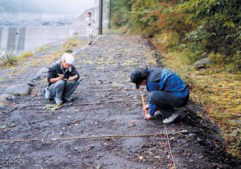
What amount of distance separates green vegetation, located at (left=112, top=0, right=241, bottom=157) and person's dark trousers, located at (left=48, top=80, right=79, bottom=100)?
2511 millimetres

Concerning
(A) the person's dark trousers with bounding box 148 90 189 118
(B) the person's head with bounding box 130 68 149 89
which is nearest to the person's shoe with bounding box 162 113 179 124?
(A) the person's dark trousers with bounding box 148 90 189 118

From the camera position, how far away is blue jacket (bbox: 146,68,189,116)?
4.26 m

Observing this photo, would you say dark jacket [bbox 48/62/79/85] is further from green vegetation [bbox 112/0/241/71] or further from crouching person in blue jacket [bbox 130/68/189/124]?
green vegetation [bbox 112/0/241/71]

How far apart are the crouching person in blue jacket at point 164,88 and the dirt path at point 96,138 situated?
0.82 feet

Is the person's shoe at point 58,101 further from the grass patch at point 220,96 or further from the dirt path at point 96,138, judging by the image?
the grass patch at point 220,96

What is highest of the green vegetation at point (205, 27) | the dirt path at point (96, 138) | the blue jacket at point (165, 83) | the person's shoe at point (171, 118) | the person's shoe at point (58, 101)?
the green vegetation at point (205, 27)

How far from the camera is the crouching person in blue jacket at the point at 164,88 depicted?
424 cm

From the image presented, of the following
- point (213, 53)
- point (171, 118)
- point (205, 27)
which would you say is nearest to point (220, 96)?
point (171, 118)

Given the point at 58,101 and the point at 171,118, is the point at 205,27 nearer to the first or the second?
the point at 171,118

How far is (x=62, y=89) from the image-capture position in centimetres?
590

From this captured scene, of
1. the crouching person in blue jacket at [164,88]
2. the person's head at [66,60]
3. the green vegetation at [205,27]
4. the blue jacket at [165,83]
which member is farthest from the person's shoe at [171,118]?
the person's head at [66,60]

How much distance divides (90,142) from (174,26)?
9.36 metres

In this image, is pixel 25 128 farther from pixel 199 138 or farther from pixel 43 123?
pixel 199 138

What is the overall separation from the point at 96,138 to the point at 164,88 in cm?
121
